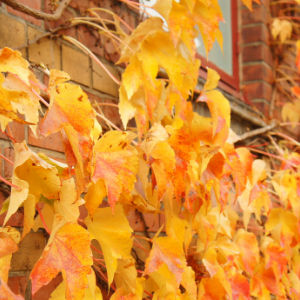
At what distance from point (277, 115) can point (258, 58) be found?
0.33 metres

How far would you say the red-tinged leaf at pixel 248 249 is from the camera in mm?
1126

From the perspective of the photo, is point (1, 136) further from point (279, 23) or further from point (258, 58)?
point (279, 23)

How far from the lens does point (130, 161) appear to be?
2.24 feet

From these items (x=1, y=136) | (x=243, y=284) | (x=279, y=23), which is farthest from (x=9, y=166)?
(x=279, y=23)

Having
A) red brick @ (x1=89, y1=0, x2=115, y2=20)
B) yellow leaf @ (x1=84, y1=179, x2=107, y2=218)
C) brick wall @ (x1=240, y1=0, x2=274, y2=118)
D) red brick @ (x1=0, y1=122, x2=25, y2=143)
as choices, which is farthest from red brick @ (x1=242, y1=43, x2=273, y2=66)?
yellow leaf @ (x1=84, y1=179, x2=107, y2=218)

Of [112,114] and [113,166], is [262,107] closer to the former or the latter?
[112,114]

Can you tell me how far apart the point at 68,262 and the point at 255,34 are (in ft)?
5.91

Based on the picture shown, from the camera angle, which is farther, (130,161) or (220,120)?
(220,120)

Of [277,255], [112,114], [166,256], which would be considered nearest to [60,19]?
[112,114]

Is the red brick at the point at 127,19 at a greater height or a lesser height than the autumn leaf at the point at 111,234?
greater

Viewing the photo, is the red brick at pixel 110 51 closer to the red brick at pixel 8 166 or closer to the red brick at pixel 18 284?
the red brick at pixel 8 166

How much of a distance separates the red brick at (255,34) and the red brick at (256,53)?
32 millimetres

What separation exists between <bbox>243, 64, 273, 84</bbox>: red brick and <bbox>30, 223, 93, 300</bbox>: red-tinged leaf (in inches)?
65.2

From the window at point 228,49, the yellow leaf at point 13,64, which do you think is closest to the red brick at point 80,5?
the yellow leaf at point 13,64
